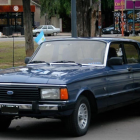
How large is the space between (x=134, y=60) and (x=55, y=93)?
3.15 m

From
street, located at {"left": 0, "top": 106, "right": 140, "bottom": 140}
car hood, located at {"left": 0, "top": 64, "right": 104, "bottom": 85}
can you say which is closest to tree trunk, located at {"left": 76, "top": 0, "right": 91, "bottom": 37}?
street, located at {"left": 0, "top": 106, "right": 140, "bottom": 140}

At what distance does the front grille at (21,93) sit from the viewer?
7293 mm

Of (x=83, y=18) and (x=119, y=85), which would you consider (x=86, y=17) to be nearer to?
(x=83, y=18)

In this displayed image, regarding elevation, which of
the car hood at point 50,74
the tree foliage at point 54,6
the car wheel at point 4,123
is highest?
the tree foliage at point 54,6

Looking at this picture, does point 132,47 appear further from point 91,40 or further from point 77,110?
point 77,110

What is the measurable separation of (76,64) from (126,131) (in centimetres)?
158

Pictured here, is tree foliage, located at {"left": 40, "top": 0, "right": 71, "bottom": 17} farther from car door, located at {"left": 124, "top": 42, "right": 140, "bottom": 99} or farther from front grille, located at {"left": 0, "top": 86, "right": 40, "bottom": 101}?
front grille, located at {"left": 0, "top": 86, "right": 40, "bottom": 101}

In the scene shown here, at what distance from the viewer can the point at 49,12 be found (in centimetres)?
6162

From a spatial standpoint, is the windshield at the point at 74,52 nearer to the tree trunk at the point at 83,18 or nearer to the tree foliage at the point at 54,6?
the tree trunk at the point at 83,18

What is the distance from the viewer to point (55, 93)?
7.25m

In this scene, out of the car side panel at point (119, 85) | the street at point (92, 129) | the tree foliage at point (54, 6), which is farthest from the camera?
the tree foliage at point (54, 6)

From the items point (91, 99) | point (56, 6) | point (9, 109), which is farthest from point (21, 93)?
point (56, 6)

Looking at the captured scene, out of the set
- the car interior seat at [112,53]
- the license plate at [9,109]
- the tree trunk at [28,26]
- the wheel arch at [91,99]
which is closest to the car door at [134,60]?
the car interior seat at [112,53]

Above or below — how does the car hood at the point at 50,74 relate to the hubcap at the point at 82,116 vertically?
above
